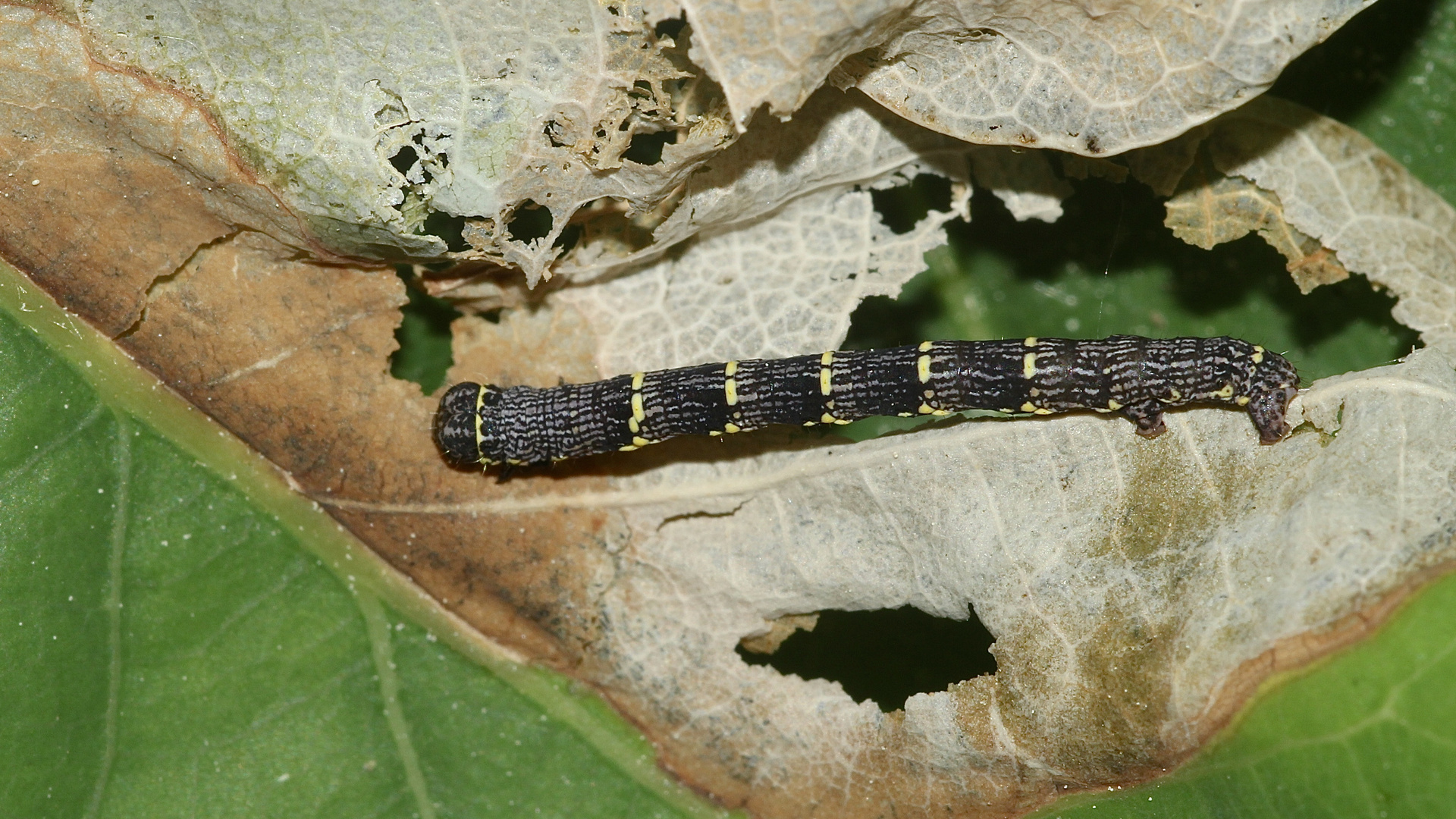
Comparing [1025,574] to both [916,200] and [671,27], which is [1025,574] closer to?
[916,200]

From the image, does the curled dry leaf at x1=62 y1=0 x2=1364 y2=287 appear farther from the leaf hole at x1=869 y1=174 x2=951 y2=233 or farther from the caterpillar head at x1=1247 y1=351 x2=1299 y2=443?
the caterpillar head at x1=1247 y1=351 x2=1299 y2=443

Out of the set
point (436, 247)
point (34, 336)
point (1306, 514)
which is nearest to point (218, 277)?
point (34, 336)

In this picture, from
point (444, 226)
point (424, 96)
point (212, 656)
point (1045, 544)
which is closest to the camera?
point (424, 96)

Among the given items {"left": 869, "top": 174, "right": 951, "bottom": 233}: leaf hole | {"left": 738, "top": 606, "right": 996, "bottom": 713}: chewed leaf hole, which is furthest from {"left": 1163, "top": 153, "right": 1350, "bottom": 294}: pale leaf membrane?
{"left": 738, "top": 606, "right": 996, "bottom": 713}: chewed leaf hole

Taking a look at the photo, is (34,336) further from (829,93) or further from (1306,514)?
(1306,514)

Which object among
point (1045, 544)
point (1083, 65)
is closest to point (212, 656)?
point (1045, 544)
